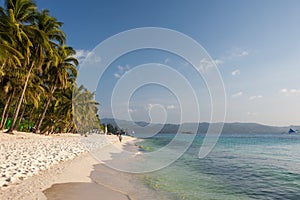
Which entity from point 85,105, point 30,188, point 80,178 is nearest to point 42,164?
point 80,178

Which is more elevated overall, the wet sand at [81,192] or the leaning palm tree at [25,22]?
the leaning palm tree at [25,22]

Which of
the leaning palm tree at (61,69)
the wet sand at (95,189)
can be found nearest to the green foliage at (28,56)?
the leaning palm tree at (61,69)

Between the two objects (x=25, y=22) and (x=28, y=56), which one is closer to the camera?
(x=28, y=56)

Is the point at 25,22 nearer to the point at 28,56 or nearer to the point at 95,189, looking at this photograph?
the point at 28,56

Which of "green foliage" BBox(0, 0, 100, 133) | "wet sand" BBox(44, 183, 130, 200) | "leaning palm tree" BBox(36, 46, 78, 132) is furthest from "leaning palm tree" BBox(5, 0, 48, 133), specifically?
"wet sand" BBox(44, 183, 130, 200)

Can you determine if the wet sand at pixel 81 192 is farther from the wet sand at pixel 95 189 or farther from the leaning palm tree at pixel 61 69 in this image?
the leaning palm tree at pixel 61 69

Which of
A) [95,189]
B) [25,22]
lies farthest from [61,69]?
[95,189]

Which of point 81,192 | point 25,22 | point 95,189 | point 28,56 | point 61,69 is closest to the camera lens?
point 81,192

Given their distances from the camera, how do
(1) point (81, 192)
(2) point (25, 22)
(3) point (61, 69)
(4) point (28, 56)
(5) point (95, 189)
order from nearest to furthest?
(1) point (81, 192)
(5) point (95, 189)
(4) point (28, 56)
(2) point (25, 22)
(3) point (61, 69)

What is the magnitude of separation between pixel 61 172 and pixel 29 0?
18541mm

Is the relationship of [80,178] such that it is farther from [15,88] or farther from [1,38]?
[15,88]

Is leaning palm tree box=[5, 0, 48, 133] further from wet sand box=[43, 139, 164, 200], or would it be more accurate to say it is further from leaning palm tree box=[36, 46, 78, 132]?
wet sand box=[43, 139, 164, 200]

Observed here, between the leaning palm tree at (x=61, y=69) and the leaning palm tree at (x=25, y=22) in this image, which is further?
the leaning palm tree at (x=61, y=69)

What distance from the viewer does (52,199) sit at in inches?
228
